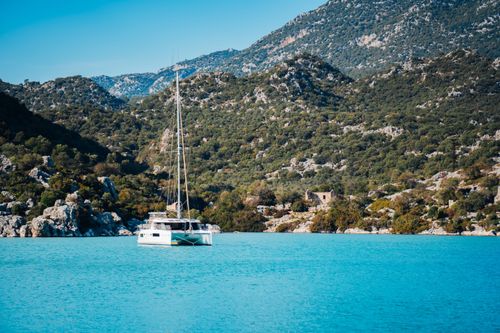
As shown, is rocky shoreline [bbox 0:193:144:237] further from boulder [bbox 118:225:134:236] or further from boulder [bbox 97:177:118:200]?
boulder [bbox 97:177:118:200]

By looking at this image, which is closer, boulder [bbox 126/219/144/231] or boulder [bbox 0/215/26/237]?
boulder [bbox 0/215/26/237]

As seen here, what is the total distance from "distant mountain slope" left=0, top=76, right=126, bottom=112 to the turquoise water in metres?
128

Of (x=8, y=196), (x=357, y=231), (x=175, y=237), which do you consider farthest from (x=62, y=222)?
(x=357, y=231)

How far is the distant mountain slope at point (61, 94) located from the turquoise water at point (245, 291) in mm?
127586

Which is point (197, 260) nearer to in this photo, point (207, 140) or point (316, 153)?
point (316, 153)

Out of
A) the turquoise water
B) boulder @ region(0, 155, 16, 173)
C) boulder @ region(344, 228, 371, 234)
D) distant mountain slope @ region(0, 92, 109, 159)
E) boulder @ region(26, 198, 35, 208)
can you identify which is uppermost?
distant mountain slope @ region(0, 92, 109, 159)

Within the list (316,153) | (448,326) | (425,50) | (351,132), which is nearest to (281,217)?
(316,153)

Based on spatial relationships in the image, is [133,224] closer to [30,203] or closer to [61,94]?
[30,203]

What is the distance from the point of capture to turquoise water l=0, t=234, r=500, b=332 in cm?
2433

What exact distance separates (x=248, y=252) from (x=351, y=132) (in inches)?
3272

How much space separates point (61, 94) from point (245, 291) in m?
164

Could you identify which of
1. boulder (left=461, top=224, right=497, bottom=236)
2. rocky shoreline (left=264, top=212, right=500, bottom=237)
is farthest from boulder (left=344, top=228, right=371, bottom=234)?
boulder (left=461, top=224, right=497, bottom=236)

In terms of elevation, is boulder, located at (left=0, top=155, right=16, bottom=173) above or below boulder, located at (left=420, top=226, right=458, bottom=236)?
above

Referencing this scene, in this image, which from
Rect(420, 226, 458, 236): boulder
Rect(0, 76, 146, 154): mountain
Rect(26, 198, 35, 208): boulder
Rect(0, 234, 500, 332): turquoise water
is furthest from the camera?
Rect(0, 76, 146, 154): mountain
